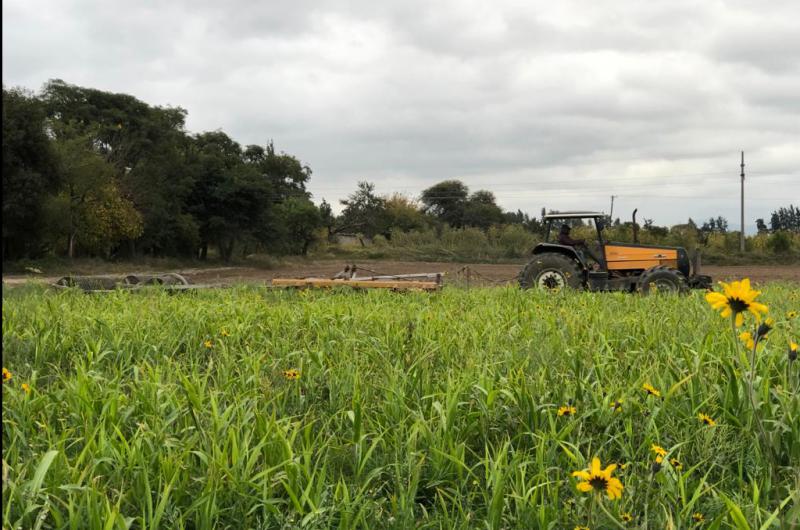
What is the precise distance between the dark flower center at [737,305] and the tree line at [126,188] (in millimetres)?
24329

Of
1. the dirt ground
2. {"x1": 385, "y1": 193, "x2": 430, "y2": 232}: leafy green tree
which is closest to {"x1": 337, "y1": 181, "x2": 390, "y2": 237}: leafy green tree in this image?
{"x1": 385, "y1": 193, "x2": 430, "y2": 232}: leafy green tree

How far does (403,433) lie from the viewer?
249cm

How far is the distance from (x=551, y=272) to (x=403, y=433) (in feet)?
29.4

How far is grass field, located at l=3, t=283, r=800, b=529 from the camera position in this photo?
1.92 meters

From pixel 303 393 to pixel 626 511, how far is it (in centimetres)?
178

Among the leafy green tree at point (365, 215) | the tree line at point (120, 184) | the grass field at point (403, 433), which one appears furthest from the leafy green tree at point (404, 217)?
the grass field at point (403, 433)

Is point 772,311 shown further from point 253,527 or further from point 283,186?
point 283,186

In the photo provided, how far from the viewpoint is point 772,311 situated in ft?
18.8

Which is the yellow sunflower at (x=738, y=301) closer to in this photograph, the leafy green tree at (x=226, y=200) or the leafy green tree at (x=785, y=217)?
the leafy green tree at (x=226, y=200)

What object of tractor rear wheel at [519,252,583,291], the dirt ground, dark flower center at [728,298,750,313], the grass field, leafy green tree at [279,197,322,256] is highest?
leafy green tree at [279,197,322,256]

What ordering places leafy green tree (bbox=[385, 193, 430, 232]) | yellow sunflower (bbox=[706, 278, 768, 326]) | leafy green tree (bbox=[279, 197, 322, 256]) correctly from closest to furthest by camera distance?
yellow sunflower (bbox=[706, 278, 768, 326])
leafy green tree (bbox=[279, 197, 322, 256])
leafy green tree (bbox=[385, 193, 430, 232])

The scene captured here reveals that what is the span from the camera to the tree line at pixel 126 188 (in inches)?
927

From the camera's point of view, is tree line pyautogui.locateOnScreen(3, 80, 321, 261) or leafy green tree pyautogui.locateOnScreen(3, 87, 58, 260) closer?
leafy green tree pyautogui.locateOnScreen(3, 87, 58, 260)

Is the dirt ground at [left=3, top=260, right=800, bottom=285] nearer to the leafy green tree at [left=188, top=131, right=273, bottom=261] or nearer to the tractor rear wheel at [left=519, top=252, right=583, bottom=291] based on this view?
the leafy green tree at [left=188, top=131, right=273, bottom=261]
